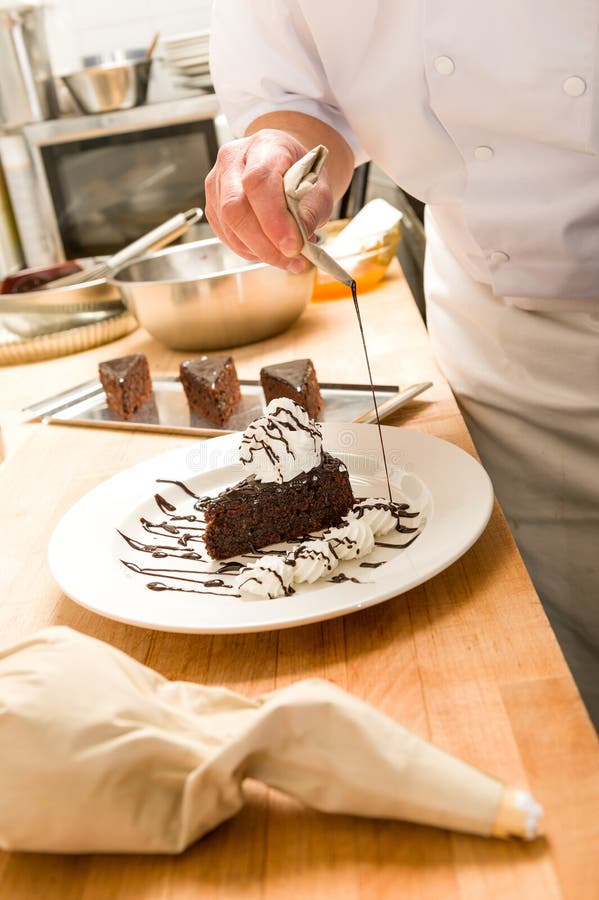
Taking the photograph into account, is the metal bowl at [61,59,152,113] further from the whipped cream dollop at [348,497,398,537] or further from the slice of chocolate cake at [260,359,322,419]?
the whipped cream dollop at [348,497,398,537]

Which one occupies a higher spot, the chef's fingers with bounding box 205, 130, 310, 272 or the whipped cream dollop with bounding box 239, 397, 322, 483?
the chef's fingers with bounding box 205, 130, 310, 272

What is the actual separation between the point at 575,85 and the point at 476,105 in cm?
13

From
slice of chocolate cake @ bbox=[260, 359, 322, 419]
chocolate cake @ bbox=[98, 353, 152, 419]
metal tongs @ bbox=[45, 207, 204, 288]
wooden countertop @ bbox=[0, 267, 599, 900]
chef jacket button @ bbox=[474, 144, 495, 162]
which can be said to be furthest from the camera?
metal tongs @ bbox=[45, 207, 204, 288]

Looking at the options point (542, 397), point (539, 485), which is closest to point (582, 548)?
point (539, 485)

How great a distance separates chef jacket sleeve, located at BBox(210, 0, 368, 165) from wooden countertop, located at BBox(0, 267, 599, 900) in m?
0.57

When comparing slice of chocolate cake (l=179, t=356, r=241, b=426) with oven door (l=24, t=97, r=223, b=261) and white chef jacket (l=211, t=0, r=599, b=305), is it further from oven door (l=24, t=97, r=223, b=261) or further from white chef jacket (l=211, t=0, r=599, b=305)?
oven door (l=24, t=97, r=223, b=261)

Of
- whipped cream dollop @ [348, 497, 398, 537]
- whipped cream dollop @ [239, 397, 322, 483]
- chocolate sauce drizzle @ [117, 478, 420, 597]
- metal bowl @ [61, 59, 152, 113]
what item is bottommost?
chocolate sauce drizzle @ [117, 478, 420, 597]

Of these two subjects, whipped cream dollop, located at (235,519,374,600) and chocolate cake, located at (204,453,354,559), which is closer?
whipped cream dollop, located at (235,519,374,600)

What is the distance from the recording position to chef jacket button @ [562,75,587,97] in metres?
1.09

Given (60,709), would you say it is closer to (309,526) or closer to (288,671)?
(288,671)

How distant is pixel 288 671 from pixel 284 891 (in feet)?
0.82

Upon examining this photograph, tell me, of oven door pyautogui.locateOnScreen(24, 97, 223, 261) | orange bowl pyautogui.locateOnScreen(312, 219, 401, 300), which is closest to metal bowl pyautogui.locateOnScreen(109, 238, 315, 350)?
orange bowl pyautogui.locateOnScreen(312, 219, 401, 300)

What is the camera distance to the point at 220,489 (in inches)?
48.0

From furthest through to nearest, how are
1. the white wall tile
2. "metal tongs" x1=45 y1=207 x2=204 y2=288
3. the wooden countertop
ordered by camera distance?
the white wall tile < "metal tongs" x1=45 y1=207 x2=204 y2=288 < the wooden countertop
